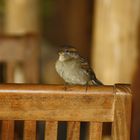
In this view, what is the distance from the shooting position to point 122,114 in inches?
66.8

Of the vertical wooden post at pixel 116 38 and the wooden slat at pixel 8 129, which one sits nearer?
the wooden slat at pixel 8 129

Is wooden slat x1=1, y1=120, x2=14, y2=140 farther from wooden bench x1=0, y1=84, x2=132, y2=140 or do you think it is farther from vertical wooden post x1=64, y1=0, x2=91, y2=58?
vertical wooden post x1=64, y1=0, x2=91, y2=58

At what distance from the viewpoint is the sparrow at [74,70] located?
270 centimetres

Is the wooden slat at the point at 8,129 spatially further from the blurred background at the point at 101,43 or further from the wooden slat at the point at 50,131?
the blurred background at the point at 101,43

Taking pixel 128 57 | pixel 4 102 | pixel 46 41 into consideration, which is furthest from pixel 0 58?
pixel 46 41

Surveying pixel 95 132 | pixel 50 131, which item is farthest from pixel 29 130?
pixel 95 132

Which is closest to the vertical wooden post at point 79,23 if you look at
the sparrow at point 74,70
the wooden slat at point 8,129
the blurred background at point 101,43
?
the blurred background at point 101,43

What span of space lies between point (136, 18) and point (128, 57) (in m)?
0.26

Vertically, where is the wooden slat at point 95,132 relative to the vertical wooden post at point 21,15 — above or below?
below

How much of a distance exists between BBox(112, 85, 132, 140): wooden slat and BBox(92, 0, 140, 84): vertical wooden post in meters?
2.22

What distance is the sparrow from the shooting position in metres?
2.70

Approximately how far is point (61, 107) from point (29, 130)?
109mm

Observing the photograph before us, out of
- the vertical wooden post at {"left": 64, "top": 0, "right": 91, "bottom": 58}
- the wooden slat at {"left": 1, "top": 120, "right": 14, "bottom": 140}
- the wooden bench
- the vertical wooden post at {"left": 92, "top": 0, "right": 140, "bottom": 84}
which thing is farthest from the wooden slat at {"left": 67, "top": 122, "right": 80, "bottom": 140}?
the vertical wooden post at {"left": 64, "top": 0, "right": 91, "bottom": 58}

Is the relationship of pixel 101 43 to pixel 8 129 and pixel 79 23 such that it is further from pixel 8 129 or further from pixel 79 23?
pixel 79 23
